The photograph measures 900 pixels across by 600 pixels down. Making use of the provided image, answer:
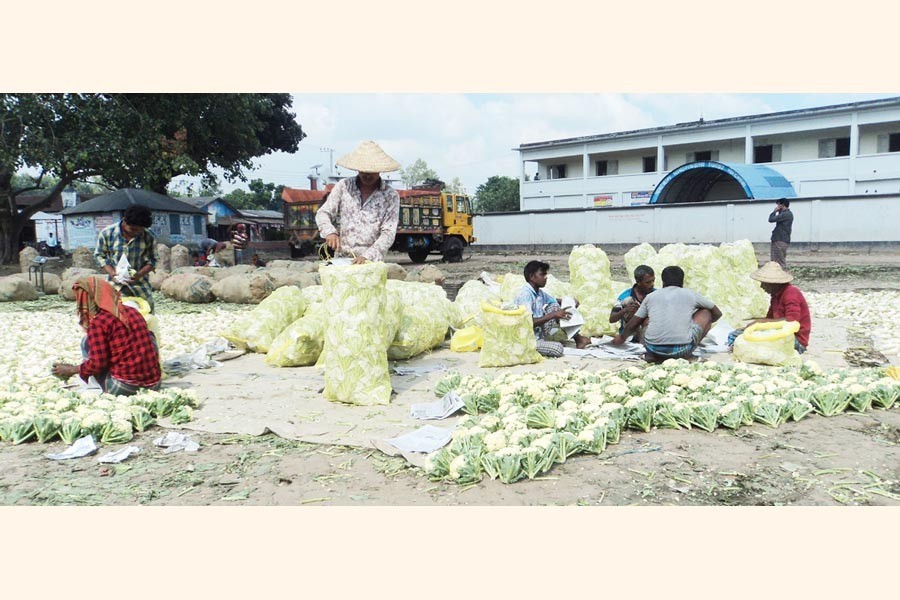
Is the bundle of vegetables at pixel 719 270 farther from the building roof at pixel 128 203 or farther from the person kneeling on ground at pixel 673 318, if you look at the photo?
the building roof at pixel 128 203

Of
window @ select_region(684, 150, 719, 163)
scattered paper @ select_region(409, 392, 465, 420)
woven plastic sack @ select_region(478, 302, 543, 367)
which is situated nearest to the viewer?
scattered paper @ select_region(409, 392, 465, 420)

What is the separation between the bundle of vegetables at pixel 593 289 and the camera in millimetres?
6684

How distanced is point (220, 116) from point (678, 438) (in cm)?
1859

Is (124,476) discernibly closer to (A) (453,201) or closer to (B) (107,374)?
(B) (107,374)

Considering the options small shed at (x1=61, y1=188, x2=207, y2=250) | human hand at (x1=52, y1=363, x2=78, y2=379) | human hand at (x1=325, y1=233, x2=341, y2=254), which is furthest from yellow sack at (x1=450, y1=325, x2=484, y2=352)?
small shed at (x1=61, y1=188, x2=207, y2=250)

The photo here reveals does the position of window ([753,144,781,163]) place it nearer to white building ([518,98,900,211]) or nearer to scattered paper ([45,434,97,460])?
white building ([518,98,900,211])

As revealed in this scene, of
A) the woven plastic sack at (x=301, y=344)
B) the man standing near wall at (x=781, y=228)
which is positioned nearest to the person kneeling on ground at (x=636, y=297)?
the woven plastic sack at (x=301, y=344)

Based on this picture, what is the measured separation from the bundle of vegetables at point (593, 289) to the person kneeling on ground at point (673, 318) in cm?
116

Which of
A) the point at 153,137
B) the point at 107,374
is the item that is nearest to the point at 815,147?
the point at 153,137

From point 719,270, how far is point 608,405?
4.01m

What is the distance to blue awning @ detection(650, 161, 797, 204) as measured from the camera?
23.9m

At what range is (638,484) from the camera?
297 centimetres

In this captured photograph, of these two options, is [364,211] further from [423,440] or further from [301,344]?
[423,440]

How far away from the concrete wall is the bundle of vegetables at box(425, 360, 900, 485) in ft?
55.3
